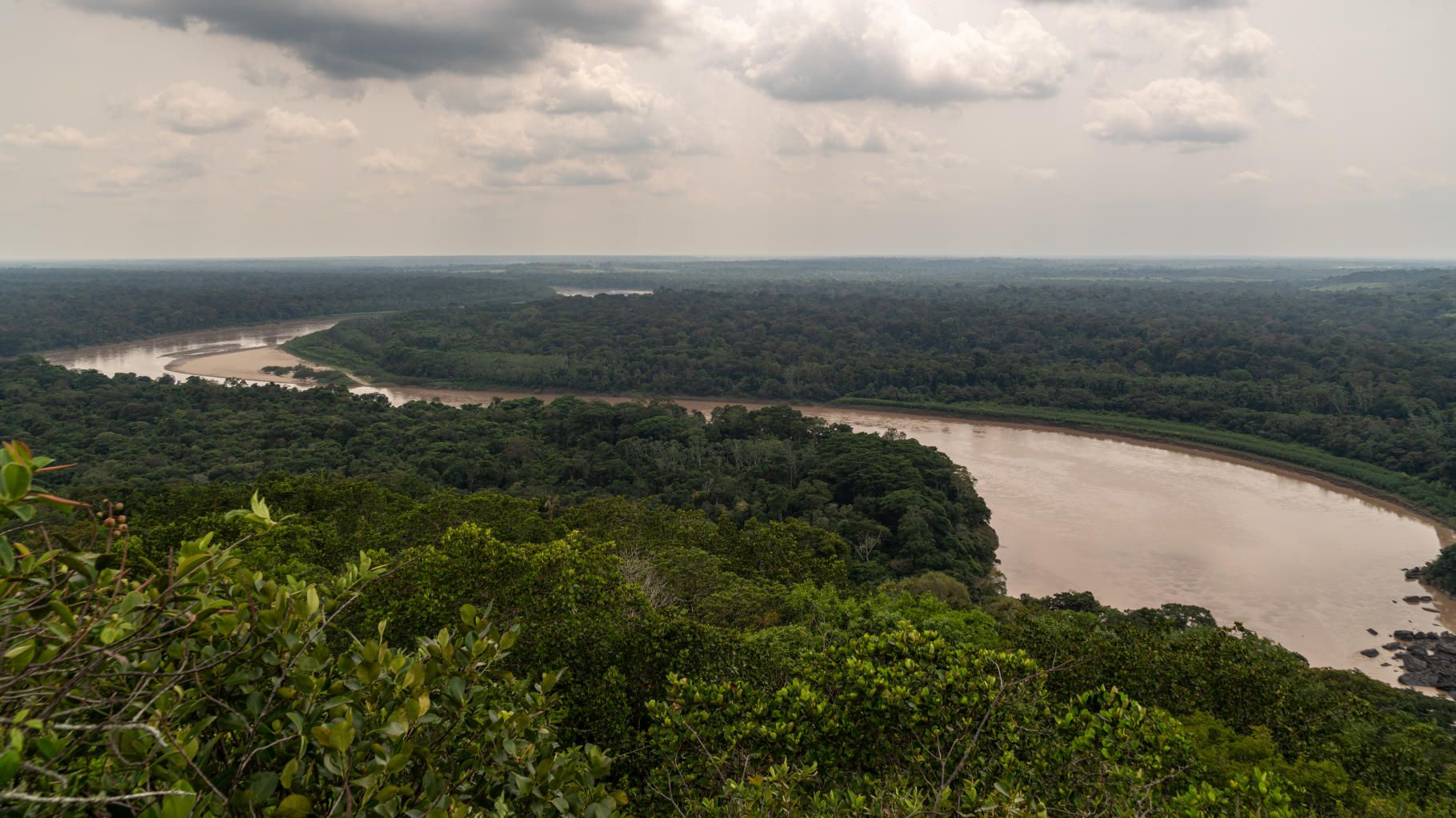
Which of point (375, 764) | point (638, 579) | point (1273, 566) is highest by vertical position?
point (375, 764)

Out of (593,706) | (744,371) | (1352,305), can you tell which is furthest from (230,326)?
(1352,305)

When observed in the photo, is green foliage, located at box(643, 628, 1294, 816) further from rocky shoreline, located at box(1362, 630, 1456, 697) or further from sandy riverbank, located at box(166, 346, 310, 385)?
sandy riverbank, located at box(166, 346, 310, 385)

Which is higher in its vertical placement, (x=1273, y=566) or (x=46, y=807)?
(x=46, y=807)

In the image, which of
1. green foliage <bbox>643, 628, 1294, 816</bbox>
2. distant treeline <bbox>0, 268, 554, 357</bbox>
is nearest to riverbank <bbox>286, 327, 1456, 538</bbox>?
green foliage <bbox>643, 628, 1294, 816</bbox>

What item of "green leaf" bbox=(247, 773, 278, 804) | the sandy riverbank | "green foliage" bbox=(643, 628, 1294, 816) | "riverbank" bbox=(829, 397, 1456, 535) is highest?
"green leaf" bbox=(247, 773, 278, 804)

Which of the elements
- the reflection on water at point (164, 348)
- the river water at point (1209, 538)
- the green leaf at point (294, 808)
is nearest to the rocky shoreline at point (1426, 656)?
the river water at point (1209, 538)

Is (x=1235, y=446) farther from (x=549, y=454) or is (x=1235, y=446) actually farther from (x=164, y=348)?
(x=164, y=348)

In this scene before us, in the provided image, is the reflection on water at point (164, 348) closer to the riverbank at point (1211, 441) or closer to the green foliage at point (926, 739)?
the riverbank at point (1211, 441)

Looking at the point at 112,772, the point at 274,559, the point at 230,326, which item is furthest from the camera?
the point at 230,326

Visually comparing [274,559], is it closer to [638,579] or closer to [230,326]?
[638,579]
